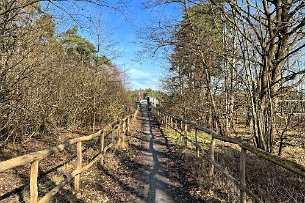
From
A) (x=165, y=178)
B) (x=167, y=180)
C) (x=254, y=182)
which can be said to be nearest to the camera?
(x=167, y=180)

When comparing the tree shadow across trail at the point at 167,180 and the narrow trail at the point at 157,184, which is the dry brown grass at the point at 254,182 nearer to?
the tree shadow across trail at the point at 167,180

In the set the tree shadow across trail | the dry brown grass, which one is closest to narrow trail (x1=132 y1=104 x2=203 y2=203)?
the tree shadow across trail

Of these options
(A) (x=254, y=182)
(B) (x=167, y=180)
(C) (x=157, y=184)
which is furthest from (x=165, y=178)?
(A) (x=254, y=182)

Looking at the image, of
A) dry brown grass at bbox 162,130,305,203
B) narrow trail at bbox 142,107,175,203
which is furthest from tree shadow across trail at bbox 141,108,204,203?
dry brown grass at bbox 162,130,305,203

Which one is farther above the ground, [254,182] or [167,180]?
[167,180]

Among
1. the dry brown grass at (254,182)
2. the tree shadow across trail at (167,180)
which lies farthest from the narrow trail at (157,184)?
the dry brown grass at (254,182)

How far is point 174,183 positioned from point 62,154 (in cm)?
508

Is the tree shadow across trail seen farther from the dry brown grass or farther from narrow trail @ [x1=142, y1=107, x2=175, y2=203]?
the dry brown grass

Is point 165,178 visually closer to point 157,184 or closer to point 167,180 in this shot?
point 167,180

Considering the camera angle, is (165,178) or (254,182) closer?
(165,178)

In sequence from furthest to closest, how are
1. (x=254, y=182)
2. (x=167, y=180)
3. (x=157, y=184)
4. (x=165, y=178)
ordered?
(x=254, y=182) → (x=165, y=178) → (x=167, y=180) → (x=157, y=184)

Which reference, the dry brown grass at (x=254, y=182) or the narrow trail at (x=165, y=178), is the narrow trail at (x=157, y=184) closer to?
the narrow trail at (x=165, y=178)

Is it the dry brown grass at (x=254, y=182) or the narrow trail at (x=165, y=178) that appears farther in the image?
the narrow trail at (x=165, y=178)

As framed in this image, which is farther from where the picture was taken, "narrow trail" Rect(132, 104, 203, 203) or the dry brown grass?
"narrow trail" Rect(132, 104, 203, 203)
